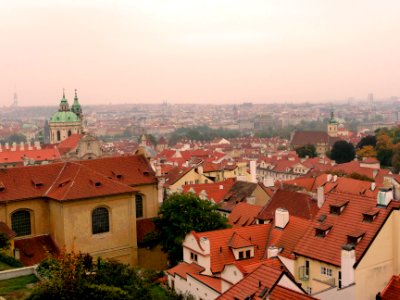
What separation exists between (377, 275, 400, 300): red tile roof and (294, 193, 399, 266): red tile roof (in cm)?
192

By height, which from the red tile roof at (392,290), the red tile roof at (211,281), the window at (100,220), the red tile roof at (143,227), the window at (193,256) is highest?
the red tile roof at (392,290)

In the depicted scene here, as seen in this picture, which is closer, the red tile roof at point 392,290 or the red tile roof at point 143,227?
the red tile roof at point 392,290

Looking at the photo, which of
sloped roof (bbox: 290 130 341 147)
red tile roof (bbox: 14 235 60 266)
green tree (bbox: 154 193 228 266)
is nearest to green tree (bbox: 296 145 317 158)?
sloped roof (bbox: 290 130 341 147)

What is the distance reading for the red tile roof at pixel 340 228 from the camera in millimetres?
28000

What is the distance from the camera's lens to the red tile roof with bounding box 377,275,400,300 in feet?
81.7

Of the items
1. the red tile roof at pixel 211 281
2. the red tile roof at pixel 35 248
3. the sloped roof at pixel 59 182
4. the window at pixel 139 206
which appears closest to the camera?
the red tile roof at pixel 211 281

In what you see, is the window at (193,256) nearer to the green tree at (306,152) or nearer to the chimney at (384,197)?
the chimney at (384,197)

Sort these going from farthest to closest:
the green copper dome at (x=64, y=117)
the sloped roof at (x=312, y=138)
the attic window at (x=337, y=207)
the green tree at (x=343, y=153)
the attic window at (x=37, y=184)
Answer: the sloped roof at (x=312, y=138)
the green copper dome at (x=64, y=117)
the green tree at (x=343, y=153)
the attic window at (x=37, y=184)
the attic window at (x=337, y=207)

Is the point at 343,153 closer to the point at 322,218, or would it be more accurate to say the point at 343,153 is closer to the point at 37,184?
the point at 37,184

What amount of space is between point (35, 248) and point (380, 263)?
85.3 feet

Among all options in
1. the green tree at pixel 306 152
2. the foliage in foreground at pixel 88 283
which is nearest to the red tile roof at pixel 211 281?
the foliage in foreground at pixel 88 283

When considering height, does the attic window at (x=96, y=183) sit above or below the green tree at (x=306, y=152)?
above

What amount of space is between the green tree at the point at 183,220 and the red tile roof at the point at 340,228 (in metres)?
11.5

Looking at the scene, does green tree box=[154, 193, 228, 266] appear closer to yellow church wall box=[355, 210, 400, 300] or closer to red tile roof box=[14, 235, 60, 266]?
red tile roof box=[14, 235, 60, 266]
